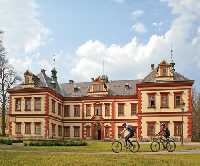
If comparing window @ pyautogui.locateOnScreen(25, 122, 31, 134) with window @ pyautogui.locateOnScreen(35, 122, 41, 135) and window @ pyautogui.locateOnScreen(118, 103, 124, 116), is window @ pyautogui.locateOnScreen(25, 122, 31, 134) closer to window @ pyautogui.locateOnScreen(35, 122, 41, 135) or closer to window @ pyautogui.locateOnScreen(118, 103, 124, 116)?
window @ pyautogui.locateOnScreen(35, 122, 41, 135)

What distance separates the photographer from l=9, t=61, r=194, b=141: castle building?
2076 inches

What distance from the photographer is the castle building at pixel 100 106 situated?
52719mm

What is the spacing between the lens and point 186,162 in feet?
54.9

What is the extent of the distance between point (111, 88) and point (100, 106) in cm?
331

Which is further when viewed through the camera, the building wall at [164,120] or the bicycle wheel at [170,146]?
the building wall at [164,120]

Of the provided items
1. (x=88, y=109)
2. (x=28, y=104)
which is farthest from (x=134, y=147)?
(x=88, y=109)

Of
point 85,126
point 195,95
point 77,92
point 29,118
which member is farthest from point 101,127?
point 195,95

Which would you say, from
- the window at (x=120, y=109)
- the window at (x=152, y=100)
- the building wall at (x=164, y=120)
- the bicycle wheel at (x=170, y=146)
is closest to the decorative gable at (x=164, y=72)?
the window at (x=152, y=100)

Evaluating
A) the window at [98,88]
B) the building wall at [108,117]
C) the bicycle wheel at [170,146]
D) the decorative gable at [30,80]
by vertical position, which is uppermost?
the decorative gable at [30,80]

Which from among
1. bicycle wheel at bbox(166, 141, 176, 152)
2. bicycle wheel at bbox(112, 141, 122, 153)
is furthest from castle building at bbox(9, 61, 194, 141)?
bicycle wheel at bbox(112, 141, 122, 153)

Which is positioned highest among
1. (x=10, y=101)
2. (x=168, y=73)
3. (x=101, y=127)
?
(x=168, y=73)

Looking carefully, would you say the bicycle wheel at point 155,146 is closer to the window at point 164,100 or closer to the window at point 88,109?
the window at point 164,100

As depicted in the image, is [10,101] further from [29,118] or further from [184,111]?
[184,111]

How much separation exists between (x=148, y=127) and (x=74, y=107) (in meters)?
14.0
